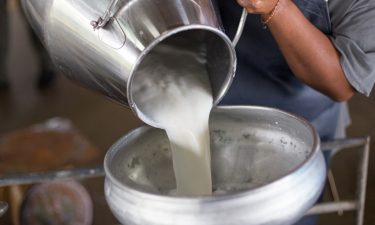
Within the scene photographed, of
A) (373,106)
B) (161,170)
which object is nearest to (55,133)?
(373,106)

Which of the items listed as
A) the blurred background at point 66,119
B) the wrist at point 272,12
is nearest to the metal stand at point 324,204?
the wrist at point 272,12

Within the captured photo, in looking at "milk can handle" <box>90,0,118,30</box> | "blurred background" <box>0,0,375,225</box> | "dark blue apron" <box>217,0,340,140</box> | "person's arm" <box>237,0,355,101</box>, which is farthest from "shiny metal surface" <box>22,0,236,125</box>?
"blurred background" <box>0,0,375,225</box>

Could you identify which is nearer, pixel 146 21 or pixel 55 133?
pixel 146 21

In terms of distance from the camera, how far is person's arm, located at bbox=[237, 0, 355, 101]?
2.32 ft

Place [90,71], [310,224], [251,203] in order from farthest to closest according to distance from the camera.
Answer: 1. [310,224]
2. [90,71]
3. [251,203]

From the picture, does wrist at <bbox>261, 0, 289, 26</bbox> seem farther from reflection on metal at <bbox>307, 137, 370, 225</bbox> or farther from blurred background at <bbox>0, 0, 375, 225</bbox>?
blurred background at <bbox>0, 0, 375, 225</bbox>

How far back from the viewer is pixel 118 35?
1.89 feet

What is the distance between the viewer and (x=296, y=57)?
Answer: 760mm

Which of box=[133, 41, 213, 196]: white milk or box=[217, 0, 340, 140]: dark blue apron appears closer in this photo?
box=[133, 41, 213, 196]: white milk

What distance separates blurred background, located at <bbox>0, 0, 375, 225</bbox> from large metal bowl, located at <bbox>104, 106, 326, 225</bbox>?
0.61m

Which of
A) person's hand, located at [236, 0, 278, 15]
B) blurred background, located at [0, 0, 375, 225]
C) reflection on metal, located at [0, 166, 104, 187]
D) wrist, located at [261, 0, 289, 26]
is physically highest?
person's hand, located at [236, 0, 278, 15]

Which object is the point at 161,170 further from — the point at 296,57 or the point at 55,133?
the point at 55,133

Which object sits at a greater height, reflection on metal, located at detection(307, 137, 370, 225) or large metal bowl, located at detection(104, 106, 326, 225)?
large metal bowl, located at detection(104, 106, 326, 225)

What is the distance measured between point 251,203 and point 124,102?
20cm
